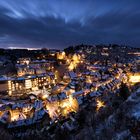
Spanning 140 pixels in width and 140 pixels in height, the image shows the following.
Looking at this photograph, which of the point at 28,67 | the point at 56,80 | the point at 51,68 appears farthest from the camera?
the point at 51,68

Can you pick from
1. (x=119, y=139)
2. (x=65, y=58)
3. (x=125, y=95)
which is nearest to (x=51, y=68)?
(x=65, y=58)

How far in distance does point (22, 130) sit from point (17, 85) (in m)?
27.4

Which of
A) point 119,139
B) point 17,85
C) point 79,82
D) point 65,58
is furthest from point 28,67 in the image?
point 119,139

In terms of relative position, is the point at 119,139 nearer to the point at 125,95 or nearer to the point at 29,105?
the point at 125,95

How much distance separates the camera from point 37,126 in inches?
1469

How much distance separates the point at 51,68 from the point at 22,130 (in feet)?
177

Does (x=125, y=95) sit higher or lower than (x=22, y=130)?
higher

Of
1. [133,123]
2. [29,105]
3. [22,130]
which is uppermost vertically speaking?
[133,123]

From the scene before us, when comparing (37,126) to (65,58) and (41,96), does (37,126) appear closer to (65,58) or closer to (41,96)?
(41,96)

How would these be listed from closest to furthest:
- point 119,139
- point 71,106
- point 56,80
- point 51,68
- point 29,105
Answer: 1. point 119,139
2. point 29,105
3. point 71,106
4. point 56,80
5. point 51,68

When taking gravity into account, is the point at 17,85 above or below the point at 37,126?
above

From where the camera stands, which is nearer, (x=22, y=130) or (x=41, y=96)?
(x=22, y=130)

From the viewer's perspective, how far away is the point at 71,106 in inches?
1890

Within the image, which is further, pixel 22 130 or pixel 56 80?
pixel 56 80
